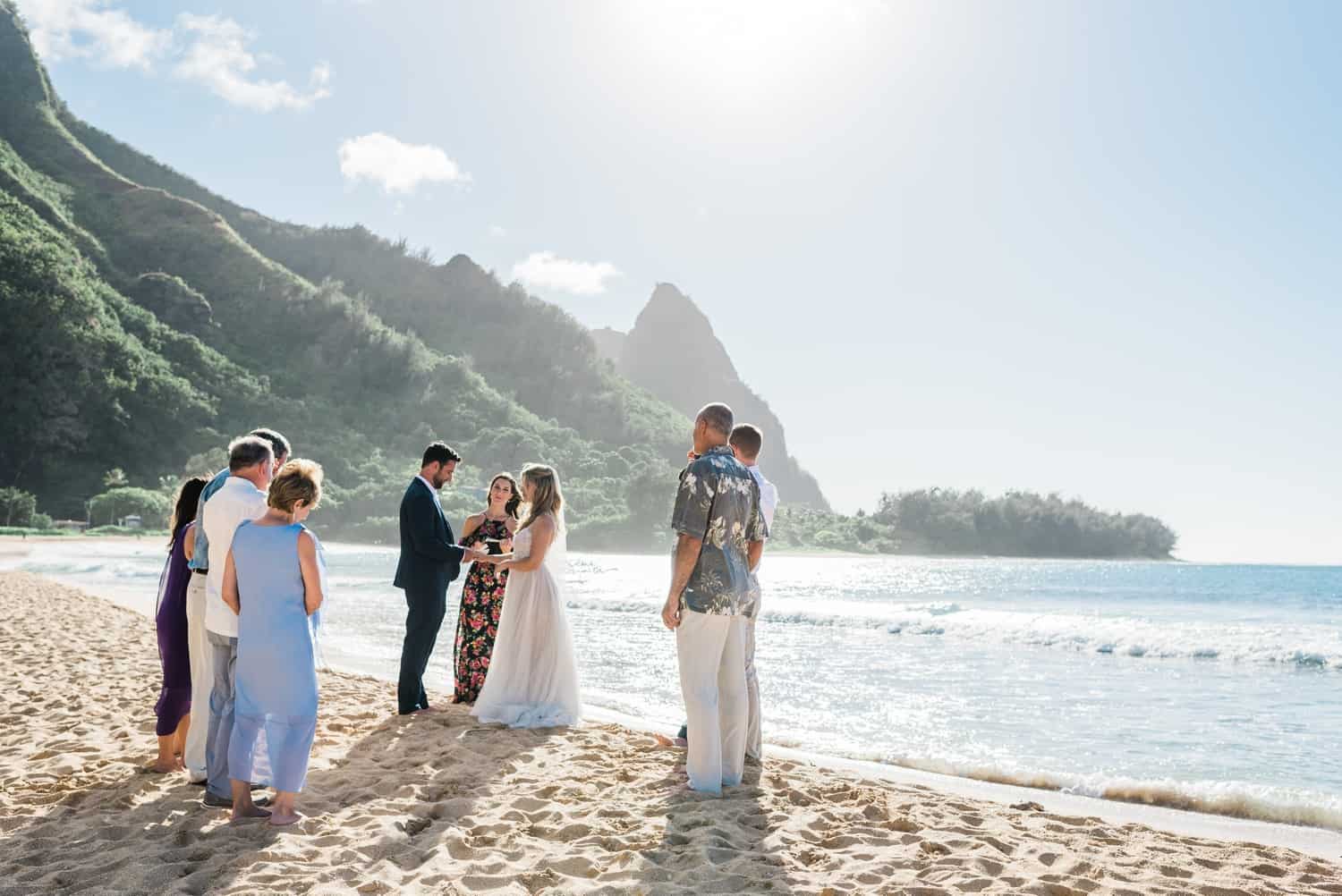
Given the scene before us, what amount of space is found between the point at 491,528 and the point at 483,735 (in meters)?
1.62

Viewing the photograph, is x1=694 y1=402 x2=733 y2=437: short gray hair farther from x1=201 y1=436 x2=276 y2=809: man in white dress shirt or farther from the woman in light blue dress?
x1=201 y1=436 x2=276 y2=809: man in white dress shirt

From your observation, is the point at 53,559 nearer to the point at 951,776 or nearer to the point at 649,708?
the point at 649,708

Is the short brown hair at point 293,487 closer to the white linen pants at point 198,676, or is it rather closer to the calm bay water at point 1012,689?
the white linen pants at point 198,676

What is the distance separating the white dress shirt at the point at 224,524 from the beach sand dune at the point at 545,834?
3.03 ft

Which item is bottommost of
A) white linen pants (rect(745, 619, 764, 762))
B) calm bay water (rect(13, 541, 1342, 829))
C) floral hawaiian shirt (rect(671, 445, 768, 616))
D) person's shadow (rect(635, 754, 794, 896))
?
calm bay water (rect(13, 541, 1342, 829))

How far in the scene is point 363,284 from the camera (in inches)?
4446

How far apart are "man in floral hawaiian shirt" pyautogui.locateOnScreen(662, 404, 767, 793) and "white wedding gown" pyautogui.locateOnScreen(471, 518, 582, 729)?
2.01 metres

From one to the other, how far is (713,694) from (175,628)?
2902 millimetres

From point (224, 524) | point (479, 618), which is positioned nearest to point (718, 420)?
point (224, 524)

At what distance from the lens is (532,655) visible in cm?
641

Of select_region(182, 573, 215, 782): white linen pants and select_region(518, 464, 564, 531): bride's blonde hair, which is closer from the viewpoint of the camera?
select_region(182, 573, 215, 782): white linen pants

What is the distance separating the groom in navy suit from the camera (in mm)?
6172

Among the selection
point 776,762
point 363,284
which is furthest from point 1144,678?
point 363,284

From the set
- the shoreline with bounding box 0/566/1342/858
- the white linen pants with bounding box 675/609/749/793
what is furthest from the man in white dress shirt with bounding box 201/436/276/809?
the shoreline with bounding box 0/566/1342/858
